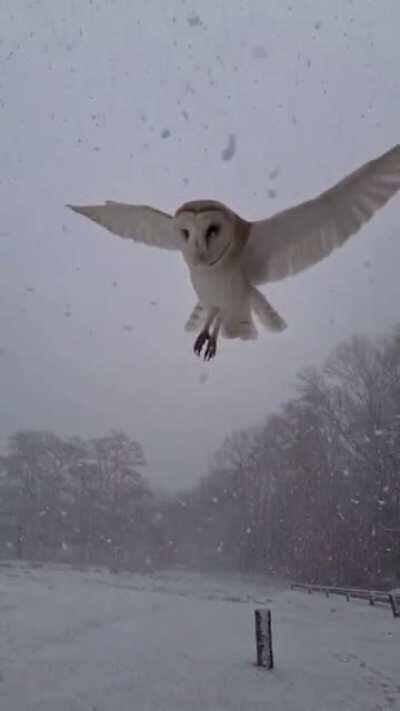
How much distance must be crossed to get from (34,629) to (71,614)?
5.36 ft

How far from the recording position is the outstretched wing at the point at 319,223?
149cm

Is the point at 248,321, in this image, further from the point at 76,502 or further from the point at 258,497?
the point at 76,502

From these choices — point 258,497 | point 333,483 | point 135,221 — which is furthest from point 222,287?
point 258,497

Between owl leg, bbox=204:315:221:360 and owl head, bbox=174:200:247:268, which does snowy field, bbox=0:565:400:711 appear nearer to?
owl leg, bbox=204:315:221:360

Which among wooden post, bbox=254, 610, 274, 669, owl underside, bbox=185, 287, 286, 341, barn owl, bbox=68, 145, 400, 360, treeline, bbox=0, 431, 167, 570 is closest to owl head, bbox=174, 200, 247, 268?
barn owl, bbox=68, 145, 400, 360

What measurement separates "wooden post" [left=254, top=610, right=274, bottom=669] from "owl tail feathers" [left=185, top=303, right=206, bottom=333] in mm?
6266

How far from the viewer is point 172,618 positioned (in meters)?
10.6

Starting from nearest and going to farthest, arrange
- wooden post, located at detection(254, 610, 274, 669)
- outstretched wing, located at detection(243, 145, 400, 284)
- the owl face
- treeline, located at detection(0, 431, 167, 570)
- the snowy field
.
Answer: the owl face, outstretched wing, located at detection(243, 145, 400, 284), the snowy field, wooden post, located at detection(254, 610, 274, 669), treeline, located at detection(0, 431, 167, 570)

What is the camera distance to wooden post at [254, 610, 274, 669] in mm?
7043

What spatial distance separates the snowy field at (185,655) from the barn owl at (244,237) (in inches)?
210

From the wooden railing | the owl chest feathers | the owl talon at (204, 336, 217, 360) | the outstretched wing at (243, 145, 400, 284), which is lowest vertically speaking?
the wooden railing

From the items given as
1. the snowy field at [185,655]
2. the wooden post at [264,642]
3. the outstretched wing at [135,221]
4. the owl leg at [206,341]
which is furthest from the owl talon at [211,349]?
the wooden post at [264,642]

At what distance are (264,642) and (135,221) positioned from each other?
6639 millimetres

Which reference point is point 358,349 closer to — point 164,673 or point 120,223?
point 164,673
